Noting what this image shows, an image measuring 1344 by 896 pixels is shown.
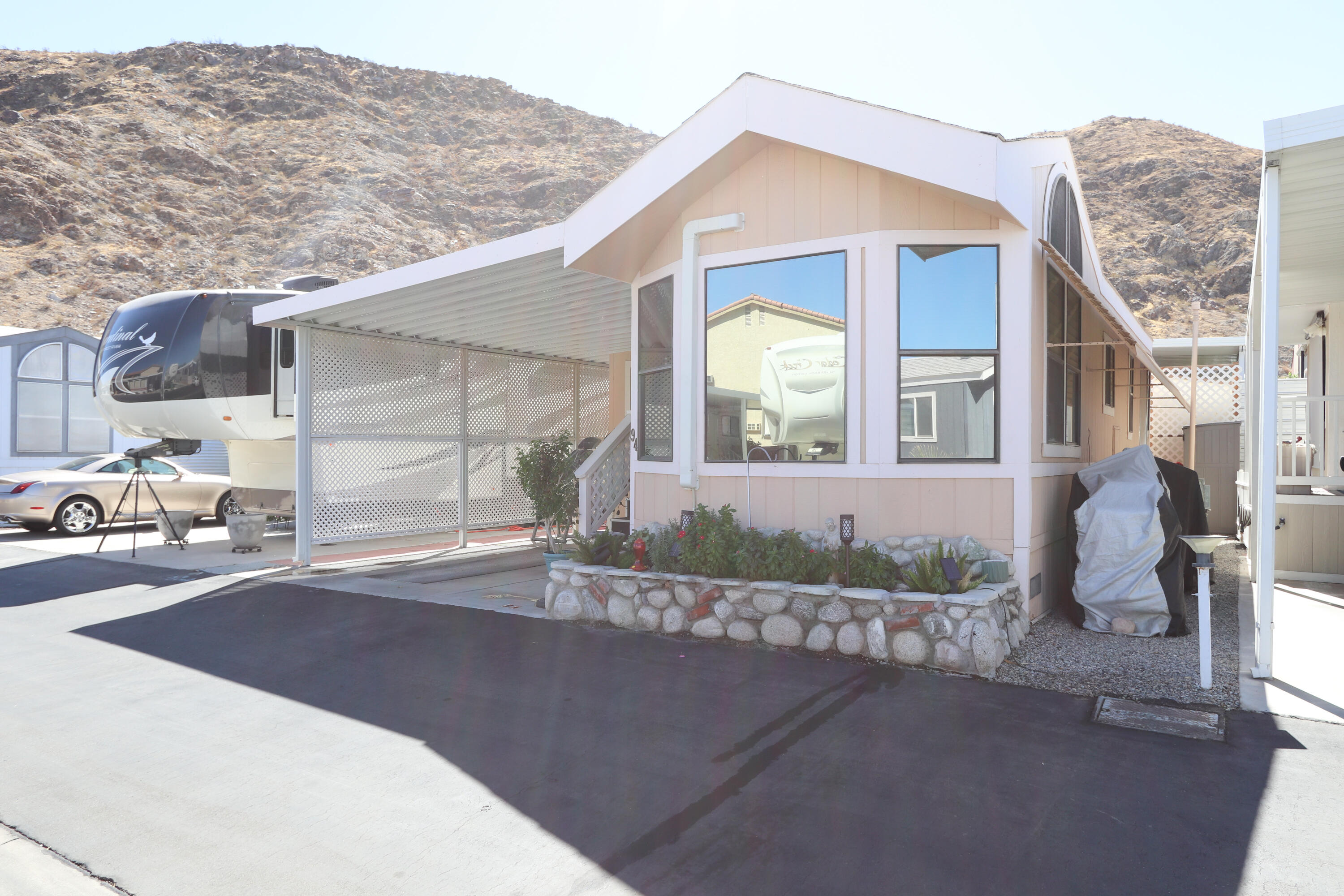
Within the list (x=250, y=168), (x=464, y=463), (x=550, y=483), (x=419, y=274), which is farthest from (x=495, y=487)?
(x=250, y=168)

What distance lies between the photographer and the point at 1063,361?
639cm

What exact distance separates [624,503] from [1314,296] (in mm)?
7739

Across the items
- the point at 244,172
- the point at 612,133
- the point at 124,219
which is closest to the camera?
the point at 124,219

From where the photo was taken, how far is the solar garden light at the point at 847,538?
5094 millimetres

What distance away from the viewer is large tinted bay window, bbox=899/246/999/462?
208 inches

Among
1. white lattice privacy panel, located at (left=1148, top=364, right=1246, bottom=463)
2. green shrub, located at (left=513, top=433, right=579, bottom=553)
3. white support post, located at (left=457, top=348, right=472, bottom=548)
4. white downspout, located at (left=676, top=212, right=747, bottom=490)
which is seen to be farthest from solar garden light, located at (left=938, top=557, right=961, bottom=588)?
white lattice privacy panel, located at (left=1148, top=364, right=1246, bottom=463)

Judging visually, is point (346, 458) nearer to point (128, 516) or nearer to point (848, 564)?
point (128, 516)

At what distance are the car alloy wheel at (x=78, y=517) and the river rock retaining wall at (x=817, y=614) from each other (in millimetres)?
9310

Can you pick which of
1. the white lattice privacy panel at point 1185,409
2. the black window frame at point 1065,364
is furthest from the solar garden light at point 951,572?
the white lattice privacy panel at point 1185,409

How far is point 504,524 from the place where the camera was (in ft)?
37.8

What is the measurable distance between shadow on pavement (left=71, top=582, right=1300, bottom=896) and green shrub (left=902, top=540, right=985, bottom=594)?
50cm

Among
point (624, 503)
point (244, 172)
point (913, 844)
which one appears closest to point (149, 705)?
point (913, 844)

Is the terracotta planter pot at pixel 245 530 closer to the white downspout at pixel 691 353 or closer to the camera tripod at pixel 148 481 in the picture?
the camera tripod at pixel 148 481

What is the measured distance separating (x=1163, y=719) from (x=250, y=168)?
1908 inches
